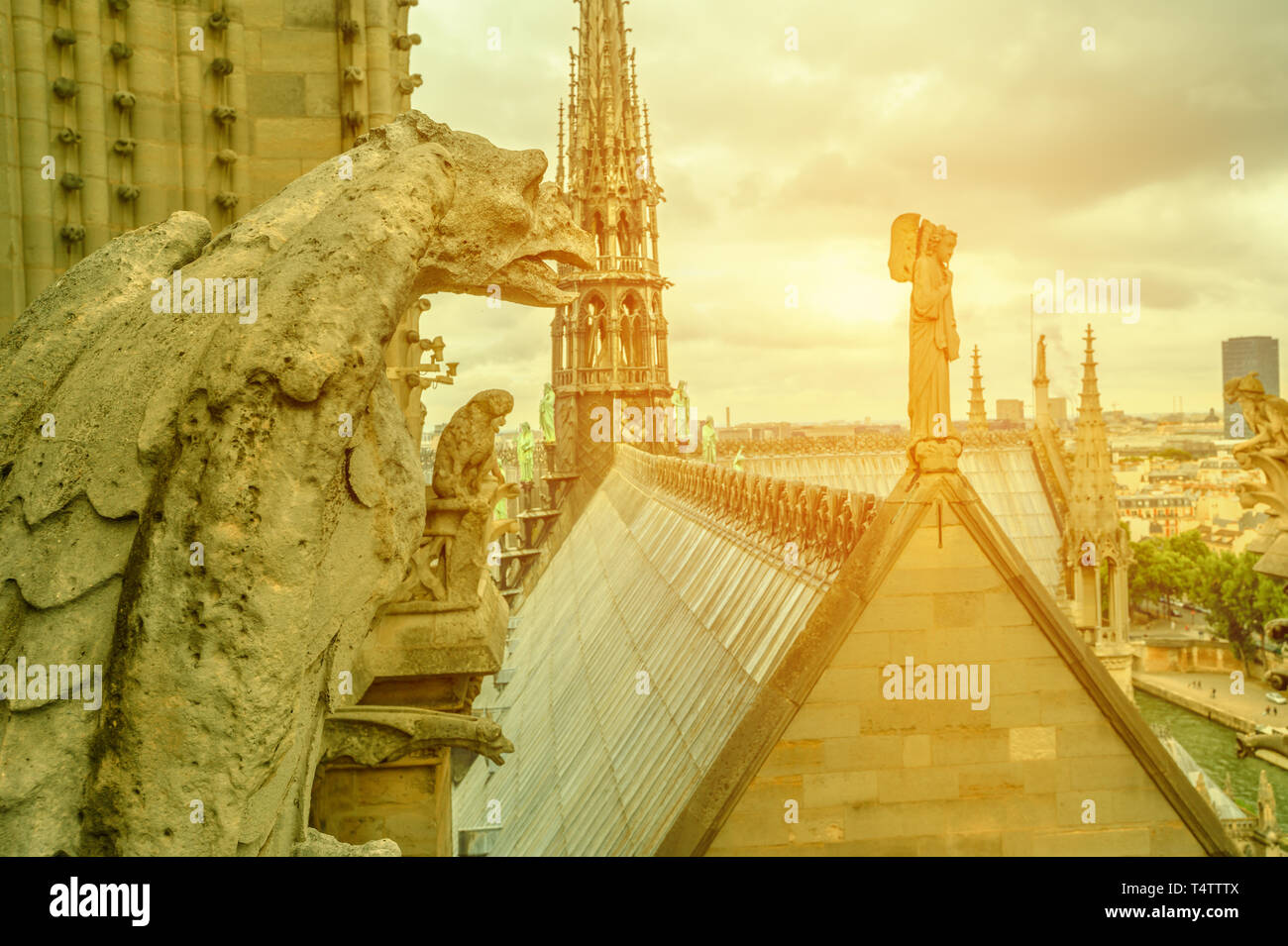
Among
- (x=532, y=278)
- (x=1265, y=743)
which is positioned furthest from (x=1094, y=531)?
(x=532, y=278)

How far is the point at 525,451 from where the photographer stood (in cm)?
4219

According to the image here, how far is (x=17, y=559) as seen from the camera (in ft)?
10.2

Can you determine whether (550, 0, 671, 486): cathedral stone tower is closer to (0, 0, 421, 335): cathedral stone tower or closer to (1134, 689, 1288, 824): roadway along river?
(1134, 689, 1288, 824): roadway along river

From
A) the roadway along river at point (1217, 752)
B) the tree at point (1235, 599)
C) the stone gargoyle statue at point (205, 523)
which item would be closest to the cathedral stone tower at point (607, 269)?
the roadway along river at point (1217, 752)

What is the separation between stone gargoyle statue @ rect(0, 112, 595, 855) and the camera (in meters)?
2.89

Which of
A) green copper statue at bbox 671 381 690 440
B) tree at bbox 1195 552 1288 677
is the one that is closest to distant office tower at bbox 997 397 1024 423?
tree at bbox 1195 552 1288 677

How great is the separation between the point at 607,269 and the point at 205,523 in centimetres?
4090

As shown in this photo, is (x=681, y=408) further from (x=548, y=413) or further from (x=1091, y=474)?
(x=1091, y=474)

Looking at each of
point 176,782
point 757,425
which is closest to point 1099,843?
point 176,782

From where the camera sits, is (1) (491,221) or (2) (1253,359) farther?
(2) (1253,359)

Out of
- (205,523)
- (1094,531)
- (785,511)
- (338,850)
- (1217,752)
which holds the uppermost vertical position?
(205,523)

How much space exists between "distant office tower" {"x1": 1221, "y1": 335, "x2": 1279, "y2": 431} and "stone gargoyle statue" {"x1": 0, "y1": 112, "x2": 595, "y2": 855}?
22.6 feet

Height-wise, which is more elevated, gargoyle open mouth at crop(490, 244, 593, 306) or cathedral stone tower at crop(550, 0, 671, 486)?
cathedral stone tower at crop(550, 0, 671, 486)
